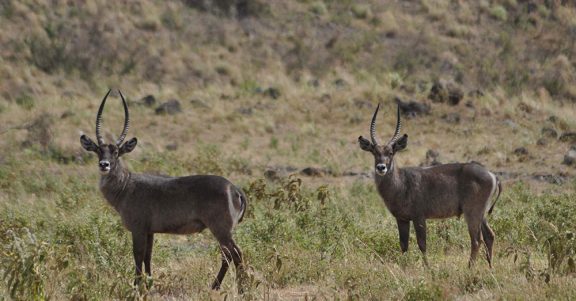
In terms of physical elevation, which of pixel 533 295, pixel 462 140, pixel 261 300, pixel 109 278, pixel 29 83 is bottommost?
pixel 29 83

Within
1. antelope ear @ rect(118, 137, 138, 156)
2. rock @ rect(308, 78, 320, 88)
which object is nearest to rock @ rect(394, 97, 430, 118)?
rock @ rect(308, 78, 320, 88)

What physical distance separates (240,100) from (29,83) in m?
6.41

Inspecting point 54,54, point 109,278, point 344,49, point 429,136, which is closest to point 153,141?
point 429,136

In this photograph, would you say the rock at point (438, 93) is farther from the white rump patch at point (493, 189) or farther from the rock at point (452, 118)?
the white rump patch at point (493, 189)

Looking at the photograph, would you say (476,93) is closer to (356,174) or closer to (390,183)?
(356,174)

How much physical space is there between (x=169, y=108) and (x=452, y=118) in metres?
7.67

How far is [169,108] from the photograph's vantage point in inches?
1056

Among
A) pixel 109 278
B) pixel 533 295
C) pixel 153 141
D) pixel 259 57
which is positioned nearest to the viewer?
pixel 533 295

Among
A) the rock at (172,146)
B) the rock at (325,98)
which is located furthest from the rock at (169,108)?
the rock at (325,98)

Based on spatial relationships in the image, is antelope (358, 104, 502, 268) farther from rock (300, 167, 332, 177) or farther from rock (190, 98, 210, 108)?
rock (190, 98, 210, 108)

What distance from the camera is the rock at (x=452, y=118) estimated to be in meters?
26.3

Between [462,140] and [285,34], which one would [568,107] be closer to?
[462,140]

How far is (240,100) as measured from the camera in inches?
1129

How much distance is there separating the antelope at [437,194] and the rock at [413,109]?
15.3m
